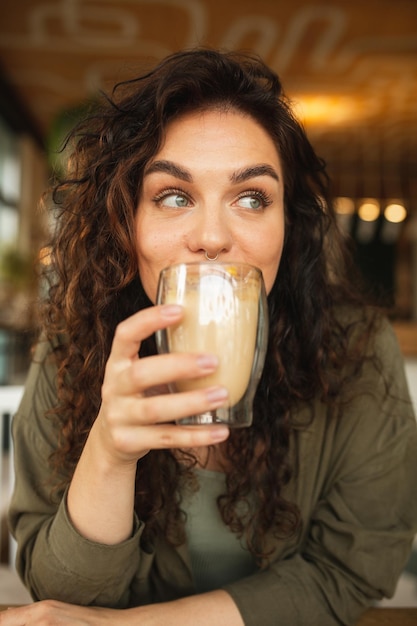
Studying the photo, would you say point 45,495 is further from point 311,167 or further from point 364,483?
point 311,167

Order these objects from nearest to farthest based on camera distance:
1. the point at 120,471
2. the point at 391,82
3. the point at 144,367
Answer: the point at 144,367 → the point at 120,471 → the point at 391,82

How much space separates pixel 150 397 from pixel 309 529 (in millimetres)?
739

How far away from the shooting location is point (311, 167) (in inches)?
53.8

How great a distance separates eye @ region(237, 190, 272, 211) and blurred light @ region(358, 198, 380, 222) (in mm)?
6105

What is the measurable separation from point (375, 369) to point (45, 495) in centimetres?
73

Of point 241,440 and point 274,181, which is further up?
point 274,181

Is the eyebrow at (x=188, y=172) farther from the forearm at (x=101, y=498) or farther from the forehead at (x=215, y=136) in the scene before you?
the forearm at (x=101, y=498)

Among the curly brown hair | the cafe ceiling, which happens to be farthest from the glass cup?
the cafe ceiling

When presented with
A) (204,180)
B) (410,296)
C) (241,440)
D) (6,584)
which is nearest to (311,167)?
(204,180)

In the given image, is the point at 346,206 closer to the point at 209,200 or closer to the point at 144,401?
the point at 209,200

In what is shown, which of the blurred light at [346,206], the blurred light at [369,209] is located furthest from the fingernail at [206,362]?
the blurred light at [369,209]

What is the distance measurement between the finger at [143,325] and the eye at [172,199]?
0.43 metres

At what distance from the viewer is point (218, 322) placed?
0.73m

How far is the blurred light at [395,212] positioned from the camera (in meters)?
6.89
